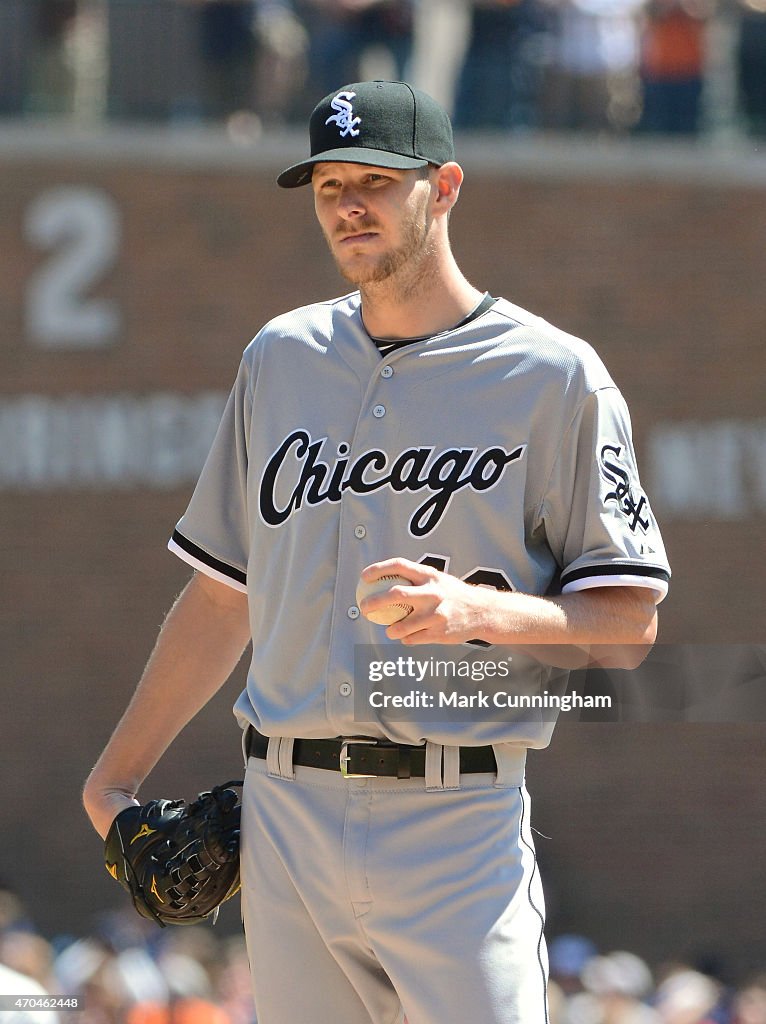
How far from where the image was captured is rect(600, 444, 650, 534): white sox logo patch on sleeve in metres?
2.47

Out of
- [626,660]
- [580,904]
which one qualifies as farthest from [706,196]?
[626,660]

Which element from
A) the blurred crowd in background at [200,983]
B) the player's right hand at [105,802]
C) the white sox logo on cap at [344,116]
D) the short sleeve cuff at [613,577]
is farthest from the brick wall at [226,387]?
the short sleeve cuff at [613,577]

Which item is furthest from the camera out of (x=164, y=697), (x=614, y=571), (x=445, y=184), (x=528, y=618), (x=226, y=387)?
(x=226, y=387)

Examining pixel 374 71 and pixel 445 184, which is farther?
pixel 374 71

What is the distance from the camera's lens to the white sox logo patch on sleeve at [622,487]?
97.4 inches

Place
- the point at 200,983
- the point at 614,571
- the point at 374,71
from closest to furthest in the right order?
1. the point at 614,571
2. the point at 200,983
3. the point at 374,71

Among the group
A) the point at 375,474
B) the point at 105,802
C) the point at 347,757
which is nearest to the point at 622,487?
the point at 375,474

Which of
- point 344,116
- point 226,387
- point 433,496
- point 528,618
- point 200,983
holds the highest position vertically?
point 344,116

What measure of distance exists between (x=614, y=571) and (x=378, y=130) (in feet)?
2.73

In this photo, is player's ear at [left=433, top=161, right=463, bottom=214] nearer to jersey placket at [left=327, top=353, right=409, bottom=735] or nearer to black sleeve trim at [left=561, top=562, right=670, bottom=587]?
jersey placket at [left=327, top=353, right=409, bottom=735]

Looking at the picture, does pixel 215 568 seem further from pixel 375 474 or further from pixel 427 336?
pixel 427 336

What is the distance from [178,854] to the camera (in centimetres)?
256

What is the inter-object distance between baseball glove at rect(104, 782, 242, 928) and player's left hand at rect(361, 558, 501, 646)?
633 mm

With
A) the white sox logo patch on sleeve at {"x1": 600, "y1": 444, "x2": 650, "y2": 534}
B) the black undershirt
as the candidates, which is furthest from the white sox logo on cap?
the white sox logo patch on sleeve at {"x1": 600, "y1": 444, "x2": 650, "y2": 534}
